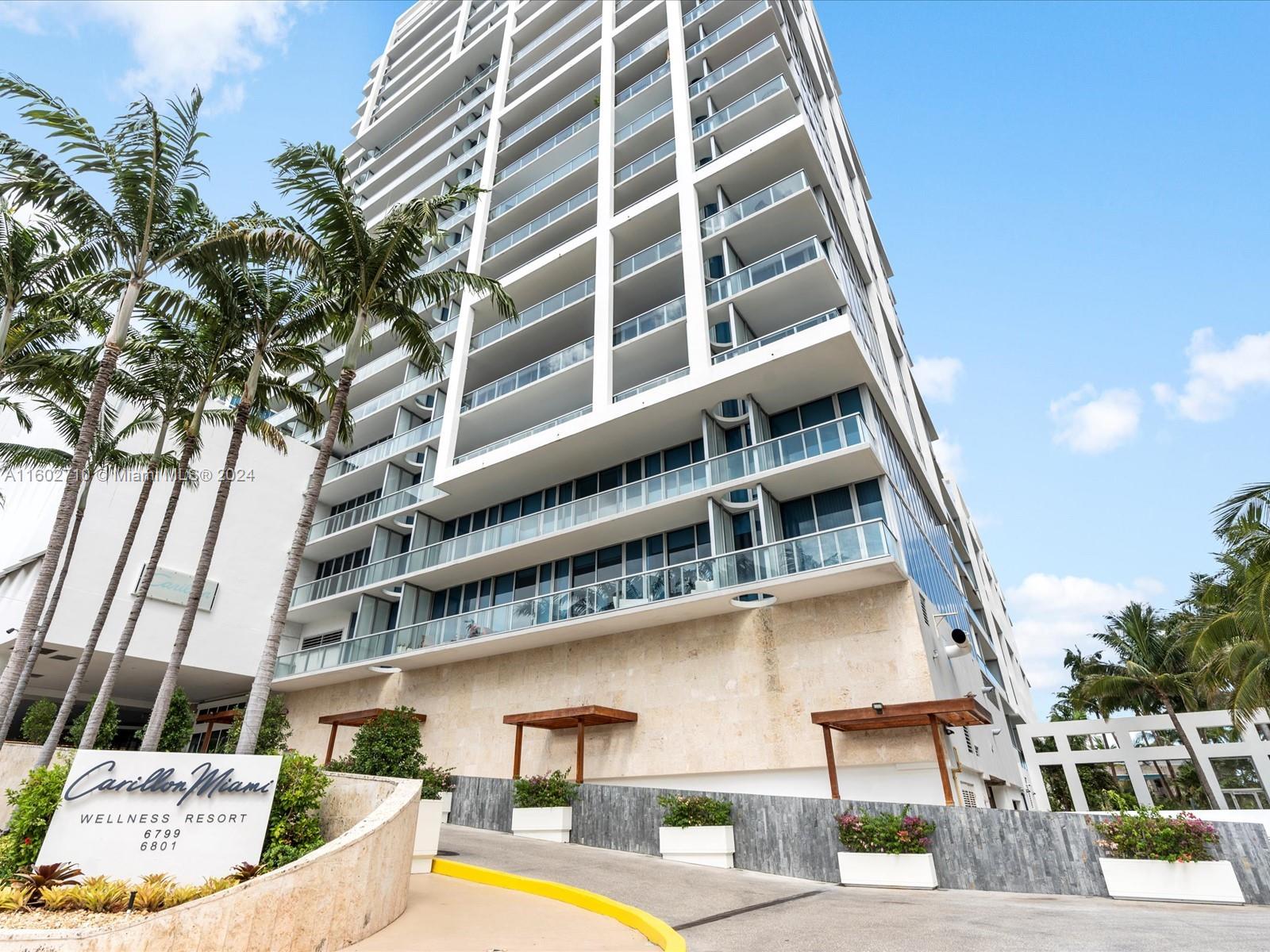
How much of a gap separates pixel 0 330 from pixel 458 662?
51.6ft

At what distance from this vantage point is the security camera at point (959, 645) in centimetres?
1622

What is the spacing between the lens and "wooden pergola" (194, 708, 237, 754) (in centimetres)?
2705

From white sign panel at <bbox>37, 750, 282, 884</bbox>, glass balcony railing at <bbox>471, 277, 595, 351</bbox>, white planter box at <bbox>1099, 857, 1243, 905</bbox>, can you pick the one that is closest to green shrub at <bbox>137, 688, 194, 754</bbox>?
white sign panel at <bbox>37, 750, 282, 884</bbox>

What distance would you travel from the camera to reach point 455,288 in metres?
15.7

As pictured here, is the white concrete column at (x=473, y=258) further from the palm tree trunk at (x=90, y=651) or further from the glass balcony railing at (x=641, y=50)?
the palm tree trunk at (x=90, y=651)

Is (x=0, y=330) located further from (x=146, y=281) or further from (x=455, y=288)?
(x=455, y=288)

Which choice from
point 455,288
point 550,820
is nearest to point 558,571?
point 550,820

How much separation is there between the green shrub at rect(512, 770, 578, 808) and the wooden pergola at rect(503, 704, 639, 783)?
722 millimetres

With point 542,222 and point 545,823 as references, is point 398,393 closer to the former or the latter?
point 542,222

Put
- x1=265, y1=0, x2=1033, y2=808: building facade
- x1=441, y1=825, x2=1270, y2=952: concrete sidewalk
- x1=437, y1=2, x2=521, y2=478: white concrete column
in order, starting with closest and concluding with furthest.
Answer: x1=441, y1=825, x2=1270, y2=952: concrete sidewalk → x1=265, y1=0, x2=1033, y2=808: building facade → x1=437, y1=2, x2=521, y2=478: white concrete column

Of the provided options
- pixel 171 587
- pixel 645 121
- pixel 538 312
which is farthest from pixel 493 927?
pixel 645 121

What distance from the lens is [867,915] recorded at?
30.5ft

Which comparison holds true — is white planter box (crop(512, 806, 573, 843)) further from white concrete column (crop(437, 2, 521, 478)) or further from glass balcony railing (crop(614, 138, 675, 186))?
glass balcony railing (crop(614, 138, 675, 186))

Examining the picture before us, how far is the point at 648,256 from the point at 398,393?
1449 centimetres
